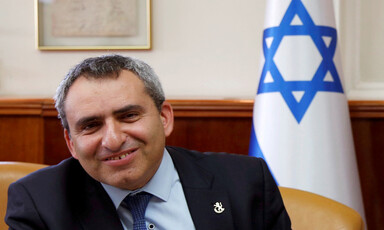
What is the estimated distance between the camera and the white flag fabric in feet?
9.16

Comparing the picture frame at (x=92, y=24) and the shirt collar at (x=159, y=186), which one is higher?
the picture frame at (x=92, y=24)

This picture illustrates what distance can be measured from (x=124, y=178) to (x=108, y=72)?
→ 14.0 inches

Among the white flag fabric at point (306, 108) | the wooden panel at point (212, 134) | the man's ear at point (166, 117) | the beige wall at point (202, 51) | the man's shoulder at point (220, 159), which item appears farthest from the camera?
the beige wall at point (202, 51)

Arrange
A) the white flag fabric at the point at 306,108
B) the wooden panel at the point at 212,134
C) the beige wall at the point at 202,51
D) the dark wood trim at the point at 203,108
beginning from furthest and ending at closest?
the beige wall at the point at 202,51
the wooden panel at the point at 212,134
the dark wood trim at the point at 203,108
the white flag fabric at the point at 306,108

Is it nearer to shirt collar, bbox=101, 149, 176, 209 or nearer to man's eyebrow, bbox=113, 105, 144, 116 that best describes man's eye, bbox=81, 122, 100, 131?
man's eyebrow, bbox=113, 105, 144, 116

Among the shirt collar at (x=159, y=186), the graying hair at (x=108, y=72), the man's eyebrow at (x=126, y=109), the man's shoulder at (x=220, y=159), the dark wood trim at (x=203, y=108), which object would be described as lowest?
the shirt collar at (x=159, y=186)

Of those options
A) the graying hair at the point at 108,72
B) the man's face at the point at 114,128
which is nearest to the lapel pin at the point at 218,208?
the man's face at the point at 114,128

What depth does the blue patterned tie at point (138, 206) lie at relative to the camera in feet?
5.98

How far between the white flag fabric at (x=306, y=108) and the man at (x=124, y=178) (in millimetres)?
806

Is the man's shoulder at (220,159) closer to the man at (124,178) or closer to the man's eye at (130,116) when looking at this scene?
the man at (124,178)

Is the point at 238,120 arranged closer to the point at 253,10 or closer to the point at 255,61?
the point at 255,61

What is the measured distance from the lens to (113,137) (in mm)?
1712

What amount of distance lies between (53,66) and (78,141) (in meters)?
2.25

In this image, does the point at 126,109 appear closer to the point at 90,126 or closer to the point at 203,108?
the point at 90,126
